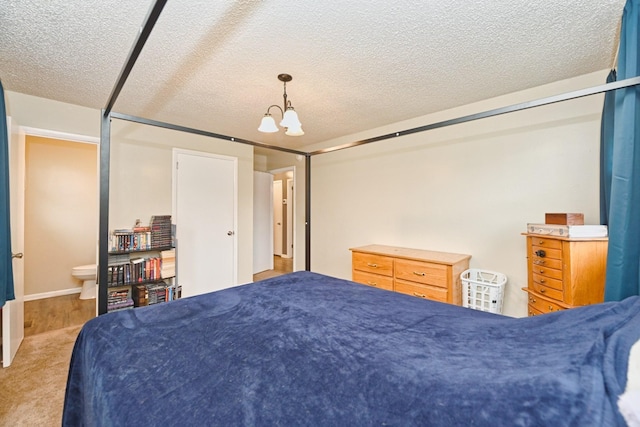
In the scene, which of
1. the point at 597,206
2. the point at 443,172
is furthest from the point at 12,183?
the point at 597,206

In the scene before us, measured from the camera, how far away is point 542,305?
6.71 feet

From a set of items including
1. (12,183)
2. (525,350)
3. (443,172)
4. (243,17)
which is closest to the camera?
(525,350)

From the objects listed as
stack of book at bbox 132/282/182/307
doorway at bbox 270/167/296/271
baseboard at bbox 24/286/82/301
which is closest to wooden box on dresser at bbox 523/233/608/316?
stack of book at bbox 132/282/182/307

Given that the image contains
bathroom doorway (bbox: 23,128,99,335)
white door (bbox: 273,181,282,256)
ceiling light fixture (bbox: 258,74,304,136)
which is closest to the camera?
ceiling light fixture (bbox: 258,74,304,136)

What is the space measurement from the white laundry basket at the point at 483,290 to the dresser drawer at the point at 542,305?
259 millimetres

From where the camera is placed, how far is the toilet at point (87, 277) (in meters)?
3.88

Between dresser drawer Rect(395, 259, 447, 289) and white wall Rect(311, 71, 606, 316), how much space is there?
0.55 metres

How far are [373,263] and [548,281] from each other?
1575 mm

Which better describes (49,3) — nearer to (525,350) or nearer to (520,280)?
(525,350)

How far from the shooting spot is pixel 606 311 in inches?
35.5

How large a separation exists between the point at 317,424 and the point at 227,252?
3.79 m

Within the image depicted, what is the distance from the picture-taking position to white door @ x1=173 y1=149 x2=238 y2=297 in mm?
3705

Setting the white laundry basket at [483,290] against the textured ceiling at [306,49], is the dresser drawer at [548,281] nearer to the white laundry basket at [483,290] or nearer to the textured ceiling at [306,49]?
the white laundry basket at [483,290]

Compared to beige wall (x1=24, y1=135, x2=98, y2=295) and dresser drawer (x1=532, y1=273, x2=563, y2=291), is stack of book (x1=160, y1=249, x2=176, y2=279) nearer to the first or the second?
beige wall (x1=24, y1=135, x2=98, y2=295)
